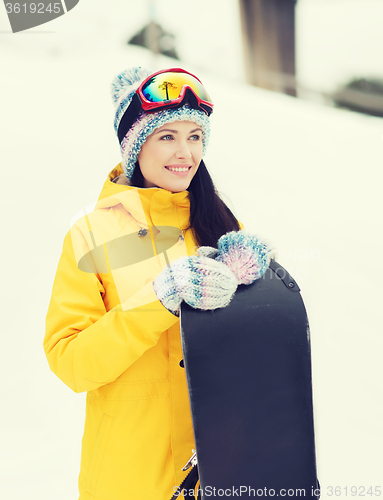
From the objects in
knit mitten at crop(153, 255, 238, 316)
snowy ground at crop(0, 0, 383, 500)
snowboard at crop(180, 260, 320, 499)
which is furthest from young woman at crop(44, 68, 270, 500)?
snowy ground at crop(0, 0, 383, 500)

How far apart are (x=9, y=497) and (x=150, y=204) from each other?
2173 mm

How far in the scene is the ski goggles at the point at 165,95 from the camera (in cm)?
109

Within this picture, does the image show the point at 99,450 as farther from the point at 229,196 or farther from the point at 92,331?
the point at 229,196

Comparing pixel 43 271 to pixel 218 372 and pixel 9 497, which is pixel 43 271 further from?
pixel 218 372

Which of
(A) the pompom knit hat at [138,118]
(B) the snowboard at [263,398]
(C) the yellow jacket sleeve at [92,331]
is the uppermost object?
(A) the pompom knit hat at [138,118]

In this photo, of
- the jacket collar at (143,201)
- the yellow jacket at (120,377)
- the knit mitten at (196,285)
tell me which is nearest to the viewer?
the knit mitten at (196,285)

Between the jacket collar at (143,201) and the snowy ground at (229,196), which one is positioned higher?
the jacket collar at (143,201)

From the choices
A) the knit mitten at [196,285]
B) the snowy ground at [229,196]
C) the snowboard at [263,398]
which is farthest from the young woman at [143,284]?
the snowy ground at [229,196]

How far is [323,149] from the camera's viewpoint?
125 inches

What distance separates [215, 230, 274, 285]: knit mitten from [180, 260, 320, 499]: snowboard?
5 cm

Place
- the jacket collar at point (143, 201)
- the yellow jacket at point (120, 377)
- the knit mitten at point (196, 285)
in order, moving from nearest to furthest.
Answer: the knit mitten at point (196, 285) < the yellow jacket at point (120, 377) < the jacket collar at point (143, 201)

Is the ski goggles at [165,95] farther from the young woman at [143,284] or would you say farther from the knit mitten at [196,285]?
the knit mitten at [196,285]

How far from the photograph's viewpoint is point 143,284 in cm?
101

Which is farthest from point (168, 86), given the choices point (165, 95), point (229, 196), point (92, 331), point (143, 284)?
point (229, 196)
